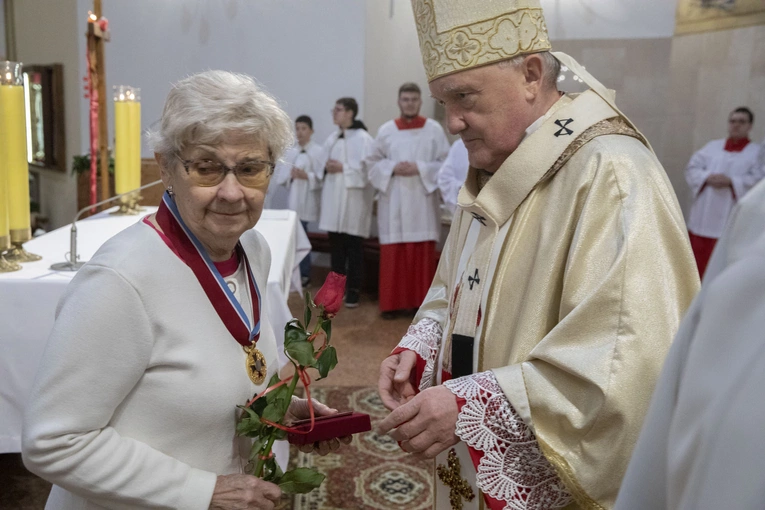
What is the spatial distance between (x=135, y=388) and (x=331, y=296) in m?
0.40

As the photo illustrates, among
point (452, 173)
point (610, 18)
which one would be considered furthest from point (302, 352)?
point (610, 18)

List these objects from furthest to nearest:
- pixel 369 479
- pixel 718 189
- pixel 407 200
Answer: pixel 718 189, pixel 407 200, pixel 369 479

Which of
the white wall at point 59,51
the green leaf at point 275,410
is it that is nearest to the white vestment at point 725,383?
the green leaf at point 275,410

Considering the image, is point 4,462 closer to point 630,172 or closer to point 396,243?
point 630,172

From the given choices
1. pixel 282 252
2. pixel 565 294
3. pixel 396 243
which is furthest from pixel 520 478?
pixel 396 243

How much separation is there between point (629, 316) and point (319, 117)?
7.19 m

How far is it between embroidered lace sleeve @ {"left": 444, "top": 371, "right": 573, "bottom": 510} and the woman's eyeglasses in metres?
0.59

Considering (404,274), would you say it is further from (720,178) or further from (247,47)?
(247,47)

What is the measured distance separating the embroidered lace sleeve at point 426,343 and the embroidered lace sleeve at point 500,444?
423mm

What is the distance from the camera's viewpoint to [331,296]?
49.1 inches

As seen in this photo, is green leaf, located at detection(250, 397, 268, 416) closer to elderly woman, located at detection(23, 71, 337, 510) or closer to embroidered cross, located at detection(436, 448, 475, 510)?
elderly woman, located at detection(23, 71, 337, 510)

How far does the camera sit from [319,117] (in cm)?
824

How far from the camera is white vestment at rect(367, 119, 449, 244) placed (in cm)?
641

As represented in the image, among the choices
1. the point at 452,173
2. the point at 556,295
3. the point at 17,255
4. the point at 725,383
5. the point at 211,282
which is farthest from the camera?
the point at 452,173
